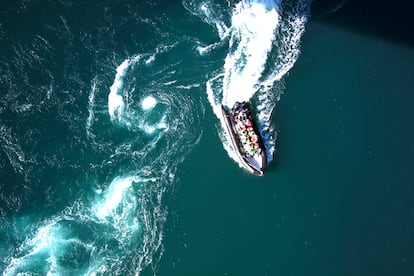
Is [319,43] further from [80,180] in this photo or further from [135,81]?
[80,180]

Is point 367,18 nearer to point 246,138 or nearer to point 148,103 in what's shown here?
point 246,138

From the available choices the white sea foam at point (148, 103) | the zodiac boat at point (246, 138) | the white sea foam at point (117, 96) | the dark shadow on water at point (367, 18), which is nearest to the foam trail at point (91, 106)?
the white sea foam at point (117, 96)

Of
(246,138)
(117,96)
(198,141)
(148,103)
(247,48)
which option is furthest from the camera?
(247,48)

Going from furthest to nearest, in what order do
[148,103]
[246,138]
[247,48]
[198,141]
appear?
1. [247,48]
2. [148,103]
3. [198,141]
4. [246,138]

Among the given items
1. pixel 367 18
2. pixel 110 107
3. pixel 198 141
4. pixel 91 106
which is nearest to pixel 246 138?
pixel 198 141

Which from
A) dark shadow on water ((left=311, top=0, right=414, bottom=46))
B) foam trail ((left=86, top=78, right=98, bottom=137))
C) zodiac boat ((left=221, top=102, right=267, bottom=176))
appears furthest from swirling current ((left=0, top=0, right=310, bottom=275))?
dark shadow on water ((left=311, top=0, right=414, bottom=46))

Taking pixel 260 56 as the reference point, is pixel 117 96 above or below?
above

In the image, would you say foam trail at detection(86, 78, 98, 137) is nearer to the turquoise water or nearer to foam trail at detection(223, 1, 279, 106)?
the turquoise water
